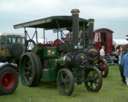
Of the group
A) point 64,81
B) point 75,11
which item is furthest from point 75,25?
point 64,81

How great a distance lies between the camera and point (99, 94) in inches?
421

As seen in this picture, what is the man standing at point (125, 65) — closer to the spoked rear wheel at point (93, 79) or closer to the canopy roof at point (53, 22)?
the canopy roof at point (53, 22)

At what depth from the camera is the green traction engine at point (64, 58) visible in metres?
10.9

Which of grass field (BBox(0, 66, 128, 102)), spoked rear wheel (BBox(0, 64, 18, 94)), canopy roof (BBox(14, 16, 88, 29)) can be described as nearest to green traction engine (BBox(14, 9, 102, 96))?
canopy roof (BBox(14, 16, 88, 29))

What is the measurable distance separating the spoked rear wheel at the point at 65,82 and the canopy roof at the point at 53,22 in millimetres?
1730

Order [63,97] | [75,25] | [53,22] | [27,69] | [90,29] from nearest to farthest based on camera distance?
[63,97]
[75,25]
[53,22]
[90,29]
[27,69]

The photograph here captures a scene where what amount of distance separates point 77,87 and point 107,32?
20818 millimetres

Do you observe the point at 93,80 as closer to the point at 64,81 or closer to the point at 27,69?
the point at 64,81

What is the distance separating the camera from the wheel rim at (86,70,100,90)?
11.1 m

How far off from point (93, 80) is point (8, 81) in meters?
2.25

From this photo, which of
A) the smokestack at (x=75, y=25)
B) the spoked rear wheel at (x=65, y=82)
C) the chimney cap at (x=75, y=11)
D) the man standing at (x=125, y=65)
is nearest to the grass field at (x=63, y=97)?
the spoked rear wheel at (x=65, y=82)

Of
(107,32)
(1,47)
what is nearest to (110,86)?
(1,47)

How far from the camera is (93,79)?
1111 centimetres

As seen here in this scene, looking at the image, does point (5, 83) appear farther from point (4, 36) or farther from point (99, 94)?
point (4, 36)
